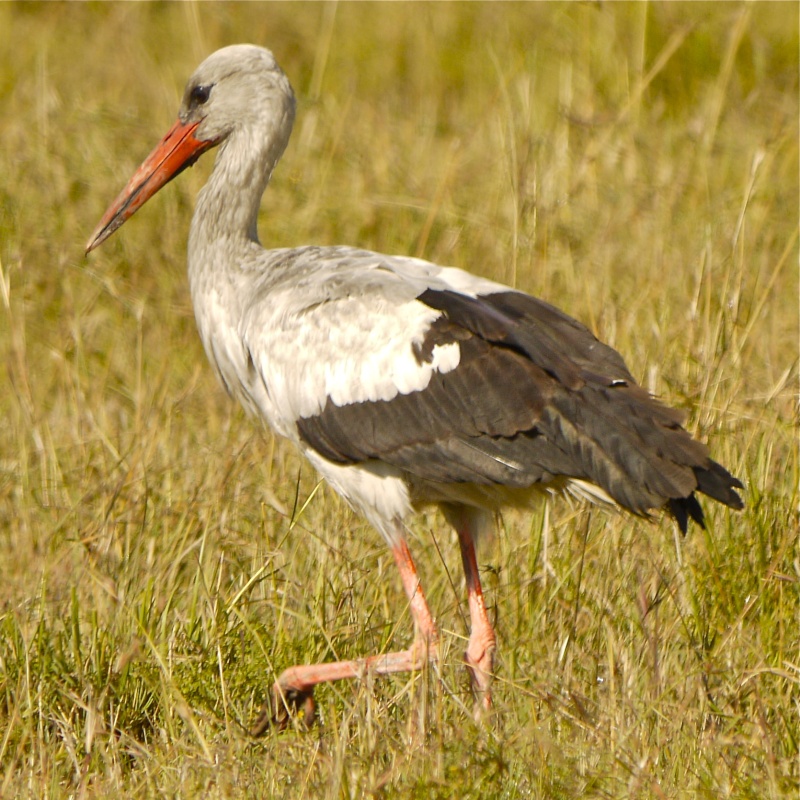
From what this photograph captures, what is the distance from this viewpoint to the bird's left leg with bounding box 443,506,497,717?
378 cm

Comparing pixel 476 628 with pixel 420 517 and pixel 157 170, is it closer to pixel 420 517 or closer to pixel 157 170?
pixel 420 517

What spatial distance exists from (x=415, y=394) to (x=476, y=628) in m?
0.69

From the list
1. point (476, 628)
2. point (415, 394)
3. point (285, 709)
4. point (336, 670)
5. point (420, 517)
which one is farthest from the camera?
point (420, 517)

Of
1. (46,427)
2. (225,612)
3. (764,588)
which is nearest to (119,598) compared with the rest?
(225,612)

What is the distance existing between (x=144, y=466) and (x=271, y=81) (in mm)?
1295

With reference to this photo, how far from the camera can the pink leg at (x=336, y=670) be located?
358cm

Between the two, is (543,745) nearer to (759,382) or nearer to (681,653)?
(681,653)

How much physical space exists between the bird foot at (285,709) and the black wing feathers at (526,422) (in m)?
0.66

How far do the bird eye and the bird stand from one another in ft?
0.73

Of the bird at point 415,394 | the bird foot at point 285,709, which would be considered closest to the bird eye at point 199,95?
the bird at point 415,394

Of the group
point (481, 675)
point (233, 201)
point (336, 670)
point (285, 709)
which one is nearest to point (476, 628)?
point (481, 675)

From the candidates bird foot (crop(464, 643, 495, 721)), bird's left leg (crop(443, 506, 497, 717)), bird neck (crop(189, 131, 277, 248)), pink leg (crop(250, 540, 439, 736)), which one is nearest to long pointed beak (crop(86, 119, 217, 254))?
bird neck (crop(189, 131, 277, 248))

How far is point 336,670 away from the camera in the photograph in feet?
12.1

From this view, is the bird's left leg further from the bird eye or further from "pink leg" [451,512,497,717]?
the bird eye
